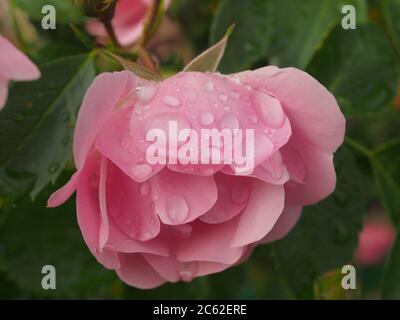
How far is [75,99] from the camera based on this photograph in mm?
658

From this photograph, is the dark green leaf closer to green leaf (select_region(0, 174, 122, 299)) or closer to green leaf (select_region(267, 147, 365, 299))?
green leaf (select_region(267, 147, 365, 299))

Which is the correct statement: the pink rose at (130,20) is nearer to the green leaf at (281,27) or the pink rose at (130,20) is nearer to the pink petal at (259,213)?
the green leaf at (281,27)

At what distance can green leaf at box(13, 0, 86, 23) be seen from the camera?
760mm

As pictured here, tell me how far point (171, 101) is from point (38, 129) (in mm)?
138

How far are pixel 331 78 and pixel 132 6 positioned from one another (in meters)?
0.22

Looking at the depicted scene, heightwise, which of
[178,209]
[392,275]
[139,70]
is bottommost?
[392,275]

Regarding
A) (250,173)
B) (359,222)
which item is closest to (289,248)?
(359,222)

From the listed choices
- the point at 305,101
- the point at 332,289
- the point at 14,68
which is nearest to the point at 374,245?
the point at 332,289

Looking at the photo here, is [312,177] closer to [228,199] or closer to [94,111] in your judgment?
[228,199]

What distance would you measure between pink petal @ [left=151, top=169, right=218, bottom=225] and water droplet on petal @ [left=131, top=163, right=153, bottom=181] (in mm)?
23

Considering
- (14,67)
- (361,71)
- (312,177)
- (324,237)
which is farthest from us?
(361,71)

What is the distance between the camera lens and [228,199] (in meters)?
0.59

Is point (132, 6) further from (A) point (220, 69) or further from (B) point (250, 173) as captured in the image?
(B) point (250, 173)

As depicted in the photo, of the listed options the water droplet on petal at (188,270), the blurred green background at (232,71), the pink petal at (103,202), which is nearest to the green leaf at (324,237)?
the blurred green background at (232,71)
